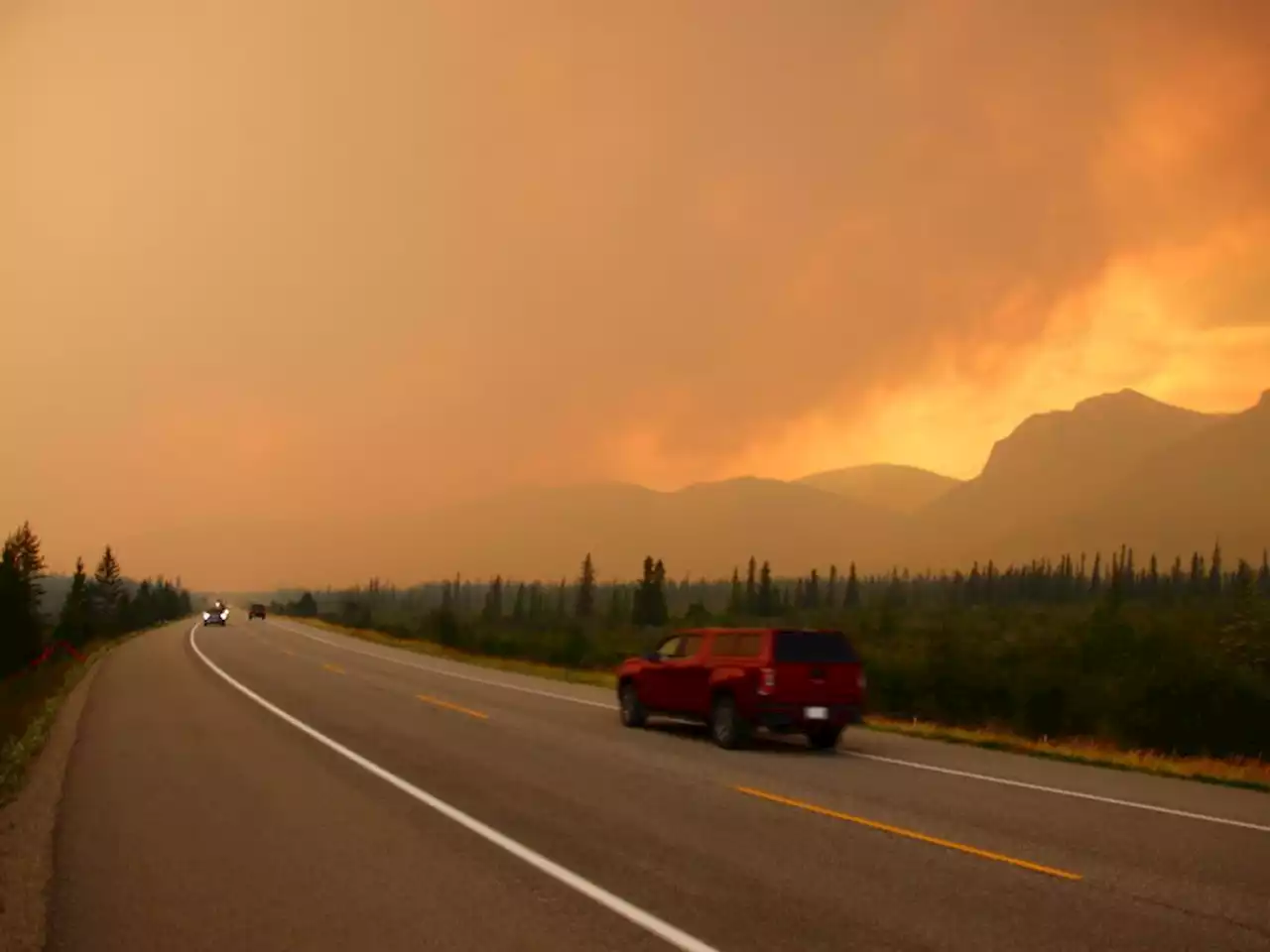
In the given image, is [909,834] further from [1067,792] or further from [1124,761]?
[1124,761]

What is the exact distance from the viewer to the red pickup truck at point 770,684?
17.9m

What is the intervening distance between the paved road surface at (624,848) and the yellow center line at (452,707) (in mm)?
3077

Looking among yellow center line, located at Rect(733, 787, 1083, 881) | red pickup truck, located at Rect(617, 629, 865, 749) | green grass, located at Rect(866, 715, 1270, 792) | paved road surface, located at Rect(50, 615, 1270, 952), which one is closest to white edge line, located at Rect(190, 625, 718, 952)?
paved road surface, located at Rect(50, 615, 1270, 952)

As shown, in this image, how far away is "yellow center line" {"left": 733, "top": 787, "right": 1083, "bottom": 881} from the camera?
30.2ft

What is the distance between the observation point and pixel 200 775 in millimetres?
14086

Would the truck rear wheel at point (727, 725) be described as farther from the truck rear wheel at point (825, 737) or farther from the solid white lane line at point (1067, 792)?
the solid white lane line at point (1067, 792)

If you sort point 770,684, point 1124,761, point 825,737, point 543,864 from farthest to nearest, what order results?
point 825,737, point 770,684, point 1124,761, point 543,864

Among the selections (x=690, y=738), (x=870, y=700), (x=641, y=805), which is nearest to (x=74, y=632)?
(x=870, y=700)

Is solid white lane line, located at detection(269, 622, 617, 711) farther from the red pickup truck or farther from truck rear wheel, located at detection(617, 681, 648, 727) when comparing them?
the red pickup truck

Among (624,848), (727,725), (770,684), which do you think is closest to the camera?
(624,848)

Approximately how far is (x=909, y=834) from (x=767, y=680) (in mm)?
7274

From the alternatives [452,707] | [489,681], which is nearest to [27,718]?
[452,707]

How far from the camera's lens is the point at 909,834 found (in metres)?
10.6

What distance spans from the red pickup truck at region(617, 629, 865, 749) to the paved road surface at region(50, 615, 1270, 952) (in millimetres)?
583
